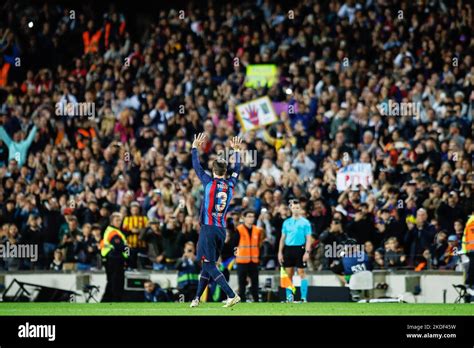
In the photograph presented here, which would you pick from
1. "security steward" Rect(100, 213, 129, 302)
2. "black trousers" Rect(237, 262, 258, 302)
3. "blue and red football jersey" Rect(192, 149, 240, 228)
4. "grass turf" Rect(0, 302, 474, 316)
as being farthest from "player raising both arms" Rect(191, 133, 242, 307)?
"security steward" Rect(100, 213, 129, 302)

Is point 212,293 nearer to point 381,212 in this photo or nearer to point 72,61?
point 381,212

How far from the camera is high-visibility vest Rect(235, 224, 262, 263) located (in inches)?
901

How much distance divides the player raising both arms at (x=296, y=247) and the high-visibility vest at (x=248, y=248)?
4.16 ft

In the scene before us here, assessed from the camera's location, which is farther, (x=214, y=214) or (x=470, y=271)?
(x=470, y=271)

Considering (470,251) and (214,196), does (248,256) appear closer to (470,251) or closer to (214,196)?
(470,251)

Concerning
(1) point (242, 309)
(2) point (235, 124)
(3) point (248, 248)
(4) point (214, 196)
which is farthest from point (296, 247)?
(2) point (235, 124)

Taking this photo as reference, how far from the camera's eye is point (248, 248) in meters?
22.9

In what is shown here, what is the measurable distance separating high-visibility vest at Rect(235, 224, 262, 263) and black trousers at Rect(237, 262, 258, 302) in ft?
0.35

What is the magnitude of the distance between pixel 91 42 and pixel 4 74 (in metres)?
2.70

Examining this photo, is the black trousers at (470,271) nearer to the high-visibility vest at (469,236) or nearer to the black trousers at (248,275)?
the high-visibility vest at (469,236)
